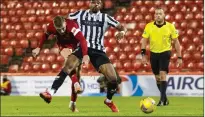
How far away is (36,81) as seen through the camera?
67.1 ft

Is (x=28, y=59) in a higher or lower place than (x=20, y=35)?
lower

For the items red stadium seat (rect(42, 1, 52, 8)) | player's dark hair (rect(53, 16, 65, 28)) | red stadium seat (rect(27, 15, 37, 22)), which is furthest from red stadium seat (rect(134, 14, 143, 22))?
player's dark hair (rect(53, 16, 65, 28))

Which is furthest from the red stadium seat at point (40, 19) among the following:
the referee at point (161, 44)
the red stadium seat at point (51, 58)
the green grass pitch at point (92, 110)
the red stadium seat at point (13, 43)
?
the referee at point (161, 44)

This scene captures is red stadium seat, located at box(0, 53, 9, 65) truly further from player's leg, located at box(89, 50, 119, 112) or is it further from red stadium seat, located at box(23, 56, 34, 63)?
player's leg, located at box(89, 50, 119, 112)

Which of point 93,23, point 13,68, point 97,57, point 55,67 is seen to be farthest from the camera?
point 13,68

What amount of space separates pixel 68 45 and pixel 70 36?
24 cm

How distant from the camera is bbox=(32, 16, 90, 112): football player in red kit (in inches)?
405

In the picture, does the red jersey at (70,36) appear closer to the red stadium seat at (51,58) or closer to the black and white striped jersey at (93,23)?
the black and white striped jersey at (93,23)

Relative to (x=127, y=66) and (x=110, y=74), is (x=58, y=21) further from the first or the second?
(x=127, y=66)

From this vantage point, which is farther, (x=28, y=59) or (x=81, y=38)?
(x=28, y=59)

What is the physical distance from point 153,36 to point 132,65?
8.25 meters

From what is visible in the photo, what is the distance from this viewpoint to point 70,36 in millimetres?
10977

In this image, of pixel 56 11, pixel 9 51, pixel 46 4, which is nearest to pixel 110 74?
pixel 9 51

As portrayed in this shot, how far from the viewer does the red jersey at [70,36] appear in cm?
1044
